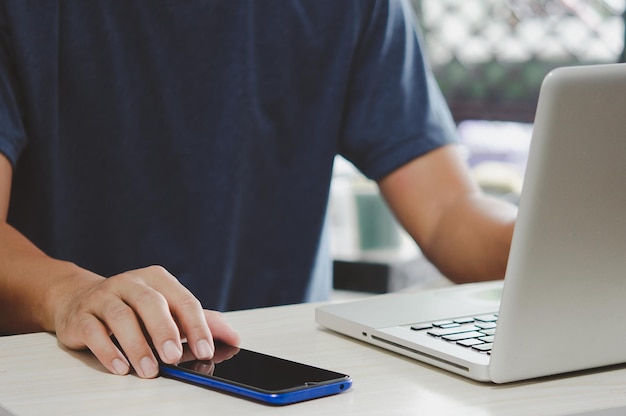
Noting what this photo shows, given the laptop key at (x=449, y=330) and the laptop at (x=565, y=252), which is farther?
the laptop key at (x=449, y=330)

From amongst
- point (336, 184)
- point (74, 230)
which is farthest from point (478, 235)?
point (336, 184)

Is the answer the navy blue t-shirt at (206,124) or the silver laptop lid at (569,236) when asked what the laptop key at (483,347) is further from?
the navy blue t-shirt at (206,124)

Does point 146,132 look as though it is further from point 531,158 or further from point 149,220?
point 531,158

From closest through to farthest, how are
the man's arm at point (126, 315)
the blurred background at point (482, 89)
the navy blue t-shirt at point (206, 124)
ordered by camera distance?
the man's arm at point (126, 315), the navy blue t-shirt at point (206, 124), the blurred background at point (482, 89)

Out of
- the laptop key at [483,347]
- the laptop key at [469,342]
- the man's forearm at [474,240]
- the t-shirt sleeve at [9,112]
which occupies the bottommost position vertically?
the man's forearm at [474,240]

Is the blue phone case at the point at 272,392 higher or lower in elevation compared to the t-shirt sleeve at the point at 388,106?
lower

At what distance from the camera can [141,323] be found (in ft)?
2.27

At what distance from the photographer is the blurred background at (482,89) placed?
1898mm

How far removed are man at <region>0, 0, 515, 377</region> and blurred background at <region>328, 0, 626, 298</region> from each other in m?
0.55

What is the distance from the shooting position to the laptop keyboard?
2.24 ft

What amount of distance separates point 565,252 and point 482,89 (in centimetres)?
165

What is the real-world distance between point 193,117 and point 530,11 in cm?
117

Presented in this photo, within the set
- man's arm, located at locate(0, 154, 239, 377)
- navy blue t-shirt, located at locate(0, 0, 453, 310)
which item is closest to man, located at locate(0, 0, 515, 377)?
navy blue t-shirt, located at locate(0, 0, 453, 310)

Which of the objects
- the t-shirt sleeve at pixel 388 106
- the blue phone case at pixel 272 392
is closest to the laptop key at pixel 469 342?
the blue phone case at pixel 272 392
